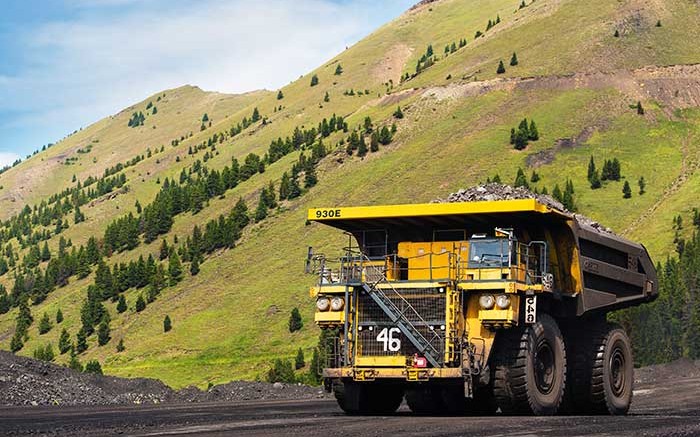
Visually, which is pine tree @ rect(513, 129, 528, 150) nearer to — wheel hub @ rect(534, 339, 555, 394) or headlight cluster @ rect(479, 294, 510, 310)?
wheel hub @ rect(534, 339, 555, 394)

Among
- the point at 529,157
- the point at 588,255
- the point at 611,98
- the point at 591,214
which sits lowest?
the point at 588,255

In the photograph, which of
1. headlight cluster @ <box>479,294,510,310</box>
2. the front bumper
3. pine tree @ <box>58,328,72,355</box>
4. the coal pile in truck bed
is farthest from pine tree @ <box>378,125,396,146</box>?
headlight cluster @ <box>479,294,510,310</box>

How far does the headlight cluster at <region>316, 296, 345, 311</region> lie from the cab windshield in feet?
9.53

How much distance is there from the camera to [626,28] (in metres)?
184

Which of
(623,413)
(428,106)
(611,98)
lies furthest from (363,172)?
(623,413)

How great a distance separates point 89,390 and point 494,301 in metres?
28.8

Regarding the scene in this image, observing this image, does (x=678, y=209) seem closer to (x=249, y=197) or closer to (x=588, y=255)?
(x=249, y=197)

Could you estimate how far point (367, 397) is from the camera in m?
25.0

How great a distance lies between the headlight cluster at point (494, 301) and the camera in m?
22.5

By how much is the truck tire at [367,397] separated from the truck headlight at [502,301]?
11.4 feet

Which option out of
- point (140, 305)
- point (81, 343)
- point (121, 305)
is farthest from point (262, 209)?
point (81, 343)

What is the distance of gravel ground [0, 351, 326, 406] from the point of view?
4259 centimetres

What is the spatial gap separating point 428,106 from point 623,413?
147m

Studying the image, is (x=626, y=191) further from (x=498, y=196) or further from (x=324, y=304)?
(x=324, y=304)
